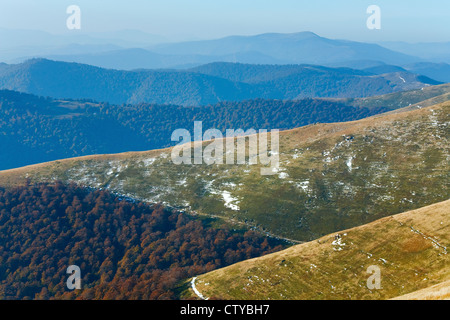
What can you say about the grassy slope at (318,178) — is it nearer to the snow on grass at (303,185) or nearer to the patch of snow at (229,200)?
the snow on grass at (303,185)

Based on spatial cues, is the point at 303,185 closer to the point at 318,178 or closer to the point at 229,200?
the point at 318,178

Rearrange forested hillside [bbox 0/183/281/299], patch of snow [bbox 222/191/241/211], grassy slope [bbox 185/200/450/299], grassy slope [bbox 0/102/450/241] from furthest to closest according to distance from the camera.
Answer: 1. patch of snow [bbox 222/191/241/211]
2. grassy slope [bbox 0/102/450/241]
3. forested hillside [bbox 0/183/281/299]
4. grassy slope [bbox 185/200/450/299]

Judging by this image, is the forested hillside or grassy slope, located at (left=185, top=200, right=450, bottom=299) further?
the forested hillside

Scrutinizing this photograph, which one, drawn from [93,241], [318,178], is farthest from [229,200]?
[93,241]

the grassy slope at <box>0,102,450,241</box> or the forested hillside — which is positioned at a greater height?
the grassy slope at <box>0,102,450,241</box>

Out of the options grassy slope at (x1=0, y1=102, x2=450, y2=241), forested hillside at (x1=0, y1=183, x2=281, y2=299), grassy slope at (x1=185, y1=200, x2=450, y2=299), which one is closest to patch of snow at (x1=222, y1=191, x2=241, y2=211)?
grassy slope at (x1=0, y1=102, x2=450, y2=241)

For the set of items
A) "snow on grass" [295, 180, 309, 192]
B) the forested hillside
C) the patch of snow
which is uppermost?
"snow on grass" [295, 180, 309, 192]

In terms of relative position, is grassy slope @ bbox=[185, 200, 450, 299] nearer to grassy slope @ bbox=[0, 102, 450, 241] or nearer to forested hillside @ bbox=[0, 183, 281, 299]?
forested hillside @ bbox=[0, 183, 281, 299]
